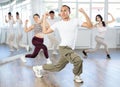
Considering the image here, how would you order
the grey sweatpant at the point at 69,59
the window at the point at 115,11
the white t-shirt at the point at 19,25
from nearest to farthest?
the grey sweatpant at the point at 69,59 → the white t-shirt at the point at 19,25 → the window at the point at 115,11

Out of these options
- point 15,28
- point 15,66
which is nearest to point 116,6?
point 15,28

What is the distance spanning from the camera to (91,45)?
12.0m

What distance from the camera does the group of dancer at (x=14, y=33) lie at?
25.7 ft

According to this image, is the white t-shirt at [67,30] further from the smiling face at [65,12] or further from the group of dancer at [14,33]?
the group of dancer at [14,33]

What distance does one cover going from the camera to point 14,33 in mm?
8148

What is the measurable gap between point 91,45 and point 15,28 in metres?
4.73

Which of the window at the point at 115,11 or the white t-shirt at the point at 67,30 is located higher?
the window at the point at 115,11

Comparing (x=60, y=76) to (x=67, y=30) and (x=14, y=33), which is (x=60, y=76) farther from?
(x=14, y=33)

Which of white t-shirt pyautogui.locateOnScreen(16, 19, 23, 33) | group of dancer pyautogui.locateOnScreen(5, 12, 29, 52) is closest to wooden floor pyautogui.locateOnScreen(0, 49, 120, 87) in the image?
group of dancer pyautogui.locateOnScreen(5, 12, 29, 52)

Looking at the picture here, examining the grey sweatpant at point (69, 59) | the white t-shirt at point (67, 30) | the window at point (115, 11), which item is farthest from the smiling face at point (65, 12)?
the window at point (115, 11)

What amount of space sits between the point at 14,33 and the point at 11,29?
0.25 metres

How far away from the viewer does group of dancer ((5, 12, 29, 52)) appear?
7828 mm

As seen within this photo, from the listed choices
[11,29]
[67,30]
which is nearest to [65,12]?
[67,30]

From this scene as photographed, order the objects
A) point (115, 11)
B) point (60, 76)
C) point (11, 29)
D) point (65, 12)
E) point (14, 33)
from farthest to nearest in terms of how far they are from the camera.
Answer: point (115, 11) → point (14, 33) → point (11, 29) → point (60, 76) → point (65, 12)
